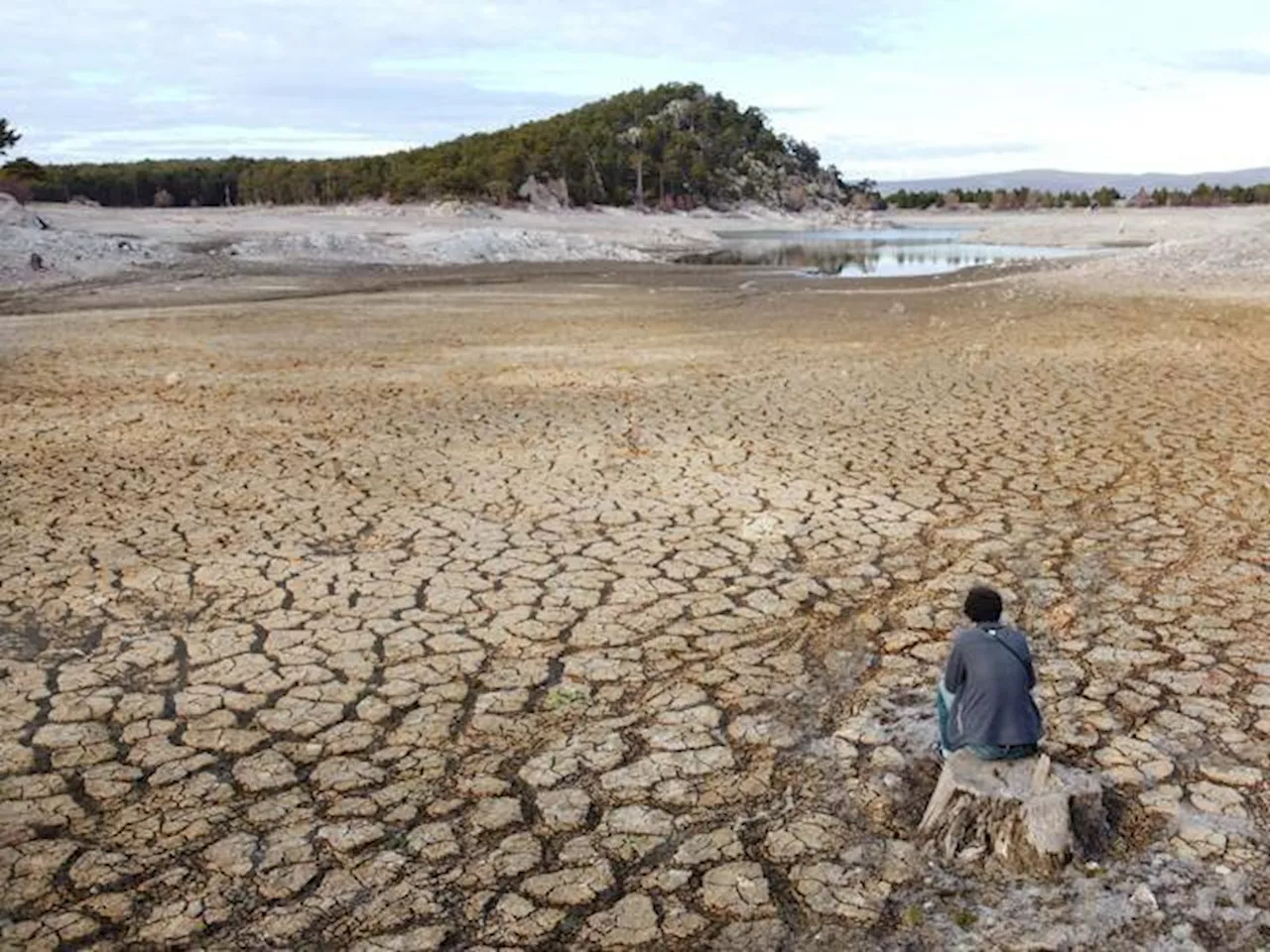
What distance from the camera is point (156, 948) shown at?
3229mm

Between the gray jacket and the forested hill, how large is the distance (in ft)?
228

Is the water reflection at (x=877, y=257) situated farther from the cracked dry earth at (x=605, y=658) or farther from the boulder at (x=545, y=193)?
the cracked dry earth at (x=605, y=658)

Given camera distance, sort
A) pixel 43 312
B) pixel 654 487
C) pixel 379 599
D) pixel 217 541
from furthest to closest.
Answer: pixel 43 312 → pixel 654 487 → pixel 217 541 → pixel 379 599

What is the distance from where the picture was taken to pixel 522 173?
258 feet

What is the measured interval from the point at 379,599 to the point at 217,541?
1.68m

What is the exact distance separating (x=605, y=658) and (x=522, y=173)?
77505mm

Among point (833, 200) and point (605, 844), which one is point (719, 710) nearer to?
point (605, 844)

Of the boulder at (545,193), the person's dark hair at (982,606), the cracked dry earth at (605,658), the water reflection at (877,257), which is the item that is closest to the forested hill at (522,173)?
the boulder at (545,193)

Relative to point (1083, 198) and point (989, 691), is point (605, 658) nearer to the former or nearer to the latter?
point (989, 691)

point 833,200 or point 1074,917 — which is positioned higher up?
point 833,200

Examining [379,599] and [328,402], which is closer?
[379,599]

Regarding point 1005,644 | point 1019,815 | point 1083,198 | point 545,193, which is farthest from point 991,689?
point 1083,198

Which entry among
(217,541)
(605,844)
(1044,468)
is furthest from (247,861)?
(1044,468)

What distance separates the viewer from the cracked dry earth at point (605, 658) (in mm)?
3449
